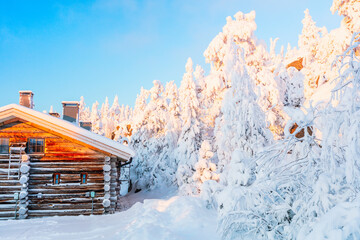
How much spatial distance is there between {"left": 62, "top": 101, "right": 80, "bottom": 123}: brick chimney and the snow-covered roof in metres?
7.72

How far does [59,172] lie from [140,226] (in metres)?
7.83

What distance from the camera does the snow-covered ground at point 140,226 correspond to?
922cm

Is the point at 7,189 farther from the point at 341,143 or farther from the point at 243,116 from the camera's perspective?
the point at 341,143

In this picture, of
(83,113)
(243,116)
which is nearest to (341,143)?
(243,116)

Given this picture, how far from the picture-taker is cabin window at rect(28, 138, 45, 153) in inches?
607

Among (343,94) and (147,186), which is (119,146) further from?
(147,186)

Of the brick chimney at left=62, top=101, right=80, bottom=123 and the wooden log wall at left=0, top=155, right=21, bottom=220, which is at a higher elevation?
the brick chimney at left=62, top=101, right=80, bottom=123

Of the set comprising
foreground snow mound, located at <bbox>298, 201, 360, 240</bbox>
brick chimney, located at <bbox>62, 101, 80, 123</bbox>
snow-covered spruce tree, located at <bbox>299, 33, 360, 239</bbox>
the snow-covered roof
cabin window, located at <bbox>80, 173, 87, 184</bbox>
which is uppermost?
brick chimney, located at <bbox>62, 101, 80, 123</bbox>

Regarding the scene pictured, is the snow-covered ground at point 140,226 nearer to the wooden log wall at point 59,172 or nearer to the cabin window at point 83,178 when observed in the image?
the wooden log wall at point 59,172

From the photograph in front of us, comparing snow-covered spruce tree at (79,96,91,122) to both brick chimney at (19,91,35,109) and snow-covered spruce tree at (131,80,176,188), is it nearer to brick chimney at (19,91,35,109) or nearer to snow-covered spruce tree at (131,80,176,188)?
snow-covered spruce tree at (131,80,176,188)

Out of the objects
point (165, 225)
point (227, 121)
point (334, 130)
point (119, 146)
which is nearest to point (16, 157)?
point (119, 146)

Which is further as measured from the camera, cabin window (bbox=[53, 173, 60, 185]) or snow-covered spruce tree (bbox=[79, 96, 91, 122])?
snow-covered spruce tree (bbox=[79, 96, 91, 122])

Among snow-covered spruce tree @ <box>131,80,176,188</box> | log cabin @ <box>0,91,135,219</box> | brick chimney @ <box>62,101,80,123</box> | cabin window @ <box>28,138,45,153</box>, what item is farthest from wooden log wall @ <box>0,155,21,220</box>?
snow-covered spruce tree @ <box>131,80,176,188</box>

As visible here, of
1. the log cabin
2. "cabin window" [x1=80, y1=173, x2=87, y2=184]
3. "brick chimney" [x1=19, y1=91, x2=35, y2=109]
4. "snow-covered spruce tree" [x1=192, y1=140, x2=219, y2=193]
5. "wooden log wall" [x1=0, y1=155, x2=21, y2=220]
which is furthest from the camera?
→ "snow-covered spruce tree" [x1=192, y1=140, x2=219, y2=193]
